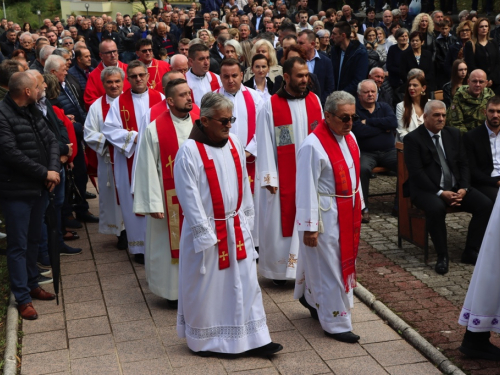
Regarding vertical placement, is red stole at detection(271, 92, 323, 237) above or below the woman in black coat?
below

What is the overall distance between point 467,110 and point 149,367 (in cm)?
570

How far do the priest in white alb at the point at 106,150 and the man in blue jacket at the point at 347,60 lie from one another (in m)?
4.12

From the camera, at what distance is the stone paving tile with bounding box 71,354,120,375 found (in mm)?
5395

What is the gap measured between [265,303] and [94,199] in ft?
15.4

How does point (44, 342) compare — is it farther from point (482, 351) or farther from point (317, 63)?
point (317, 63)

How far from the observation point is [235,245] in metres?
5.49

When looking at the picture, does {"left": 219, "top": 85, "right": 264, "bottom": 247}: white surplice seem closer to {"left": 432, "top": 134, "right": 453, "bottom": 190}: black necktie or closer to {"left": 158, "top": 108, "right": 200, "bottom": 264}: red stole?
{"left": 158, "top": 108, "right": 200, "bottom": 264}: red stole

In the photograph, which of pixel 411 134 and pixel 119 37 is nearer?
pixel 411 134

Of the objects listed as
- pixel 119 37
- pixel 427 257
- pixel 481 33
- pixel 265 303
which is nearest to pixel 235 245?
pixel 265 303

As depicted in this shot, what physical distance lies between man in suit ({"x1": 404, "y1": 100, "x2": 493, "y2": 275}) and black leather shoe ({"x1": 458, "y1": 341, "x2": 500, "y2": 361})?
7.31ft

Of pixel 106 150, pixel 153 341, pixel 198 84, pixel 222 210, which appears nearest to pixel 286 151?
pixel 222 210

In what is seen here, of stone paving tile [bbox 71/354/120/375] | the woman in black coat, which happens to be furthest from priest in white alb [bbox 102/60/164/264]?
the woman in black coat

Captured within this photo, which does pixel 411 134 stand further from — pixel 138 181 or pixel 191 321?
pixel 191 321

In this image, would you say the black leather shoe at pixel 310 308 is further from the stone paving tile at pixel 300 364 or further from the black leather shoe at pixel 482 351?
the black leather shoe at pixel 482 351
